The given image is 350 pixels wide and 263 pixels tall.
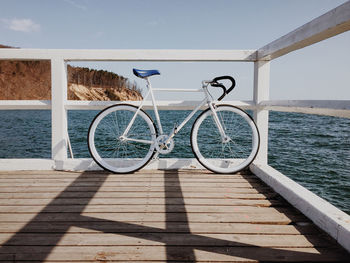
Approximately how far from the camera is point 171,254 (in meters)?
1.20

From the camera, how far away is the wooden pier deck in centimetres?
121

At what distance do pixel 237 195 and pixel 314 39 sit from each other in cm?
119

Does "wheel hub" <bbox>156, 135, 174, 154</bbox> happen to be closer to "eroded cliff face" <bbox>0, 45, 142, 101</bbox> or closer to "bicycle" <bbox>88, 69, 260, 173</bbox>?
"bicycle" <bbox>88, 69, 260, 173</bbox>

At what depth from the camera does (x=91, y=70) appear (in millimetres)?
73188

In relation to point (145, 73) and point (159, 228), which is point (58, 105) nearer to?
point (145, 73)

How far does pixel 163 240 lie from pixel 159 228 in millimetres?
134

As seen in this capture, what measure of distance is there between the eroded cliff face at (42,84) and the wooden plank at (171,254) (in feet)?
144

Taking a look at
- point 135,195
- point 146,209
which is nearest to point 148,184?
point 135,195

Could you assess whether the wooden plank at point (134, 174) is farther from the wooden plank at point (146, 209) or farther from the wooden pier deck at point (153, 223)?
the wooden plank at point (146, 209)

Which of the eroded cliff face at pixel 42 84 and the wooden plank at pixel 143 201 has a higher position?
the eroded cliff face at pixel 42 84

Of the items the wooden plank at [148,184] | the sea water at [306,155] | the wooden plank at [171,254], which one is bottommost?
the sea water at [306,155]

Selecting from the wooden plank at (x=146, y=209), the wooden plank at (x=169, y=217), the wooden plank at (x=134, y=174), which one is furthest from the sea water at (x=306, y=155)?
the wooden plank at (x=169, y=217)

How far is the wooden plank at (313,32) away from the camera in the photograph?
1.39m

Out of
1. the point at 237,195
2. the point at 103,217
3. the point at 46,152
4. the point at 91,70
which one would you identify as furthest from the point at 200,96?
the point at 91,70
